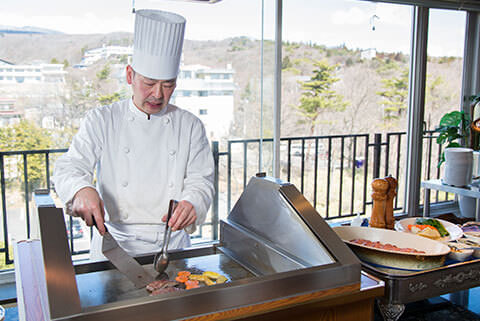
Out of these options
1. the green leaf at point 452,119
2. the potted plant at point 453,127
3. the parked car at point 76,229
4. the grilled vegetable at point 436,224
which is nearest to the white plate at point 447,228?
the grilled vegetable at point 436,224

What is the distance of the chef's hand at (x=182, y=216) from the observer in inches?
52.4

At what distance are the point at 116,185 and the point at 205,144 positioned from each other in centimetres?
40

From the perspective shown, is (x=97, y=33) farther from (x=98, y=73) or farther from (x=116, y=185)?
(x=116, y=185)

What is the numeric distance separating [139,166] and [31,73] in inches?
59.4

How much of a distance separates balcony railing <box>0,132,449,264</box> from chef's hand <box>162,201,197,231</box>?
1.93 meters

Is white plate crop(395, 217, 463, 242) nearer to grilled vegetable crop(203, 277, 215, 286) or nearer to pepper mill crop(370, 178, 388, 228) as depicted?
pepper mill crop(370, 178, 388, 228)

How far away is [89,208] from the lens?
125cm

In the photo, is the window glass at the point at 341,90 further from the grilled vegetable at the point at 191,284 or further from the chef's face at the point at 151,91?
the grilled vegetable at the point at 191,284

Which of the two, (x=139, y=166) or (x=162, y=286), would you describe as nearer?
(x=162, y=286)

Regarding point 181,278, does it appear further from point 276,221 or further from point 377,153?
point 377,153

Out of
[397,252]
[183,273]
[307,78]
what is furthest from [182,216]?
[307,78]

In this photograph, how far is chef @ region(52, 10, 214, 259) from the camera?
5.53 feet

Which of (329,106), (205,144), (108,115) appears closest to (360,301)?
(205,144)

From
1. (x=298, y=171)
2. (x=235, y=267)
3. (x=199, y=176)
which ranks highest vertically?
(x=199, y=176)
